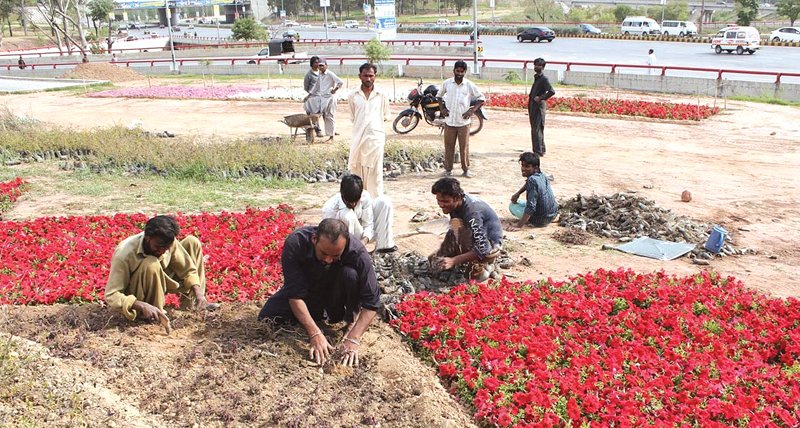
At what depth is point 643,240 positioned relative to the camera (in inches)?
329

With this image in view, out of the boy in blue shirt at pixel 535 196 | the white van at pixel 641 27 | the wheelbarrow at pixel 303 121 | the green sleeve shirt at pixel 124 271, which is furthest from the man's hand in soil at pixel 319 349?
the white van at pixel 641 27

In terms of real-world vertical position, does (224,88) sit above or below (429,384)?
above

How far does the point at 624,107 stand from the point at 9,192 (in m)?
15.4

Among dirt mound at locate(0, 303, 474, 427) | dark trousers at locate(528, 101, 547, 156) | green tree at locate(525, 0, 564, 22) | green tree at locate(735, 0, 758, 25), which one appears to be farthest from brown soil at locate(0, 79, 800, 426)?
green tree at locate(525, 0, 564, 22)

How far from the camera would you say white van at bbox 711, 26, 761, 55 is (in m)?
37.2

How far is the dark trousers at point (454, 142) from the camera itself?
37.7 ft

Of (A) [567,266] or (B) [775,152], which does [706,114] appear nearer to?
(B) [775,152]

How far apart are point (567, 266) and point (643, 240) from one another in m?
1.37

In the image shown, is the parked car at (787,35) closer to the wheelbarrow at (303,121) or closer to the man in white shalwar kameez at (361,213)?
the wheelbarrow at (303,121)

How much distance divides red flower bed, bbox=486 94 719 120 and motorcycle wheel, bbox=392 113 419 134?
5.17 metres

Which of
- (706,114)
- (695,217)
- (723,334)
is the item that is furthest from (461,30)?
(723,334)

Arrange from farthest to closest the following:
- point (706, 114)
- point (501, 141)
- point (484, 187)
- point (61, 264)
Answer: point (706, 114) → point (501, 141) → point (484, 187) → point (61, 264)

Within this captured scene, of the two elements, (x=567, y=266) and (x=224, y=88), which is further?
(x=224, y=88)

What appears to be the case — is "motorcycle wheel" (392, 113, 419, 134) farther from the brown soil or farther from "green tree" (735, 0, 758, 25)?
"green tree" (735, 0, 758, 25)
